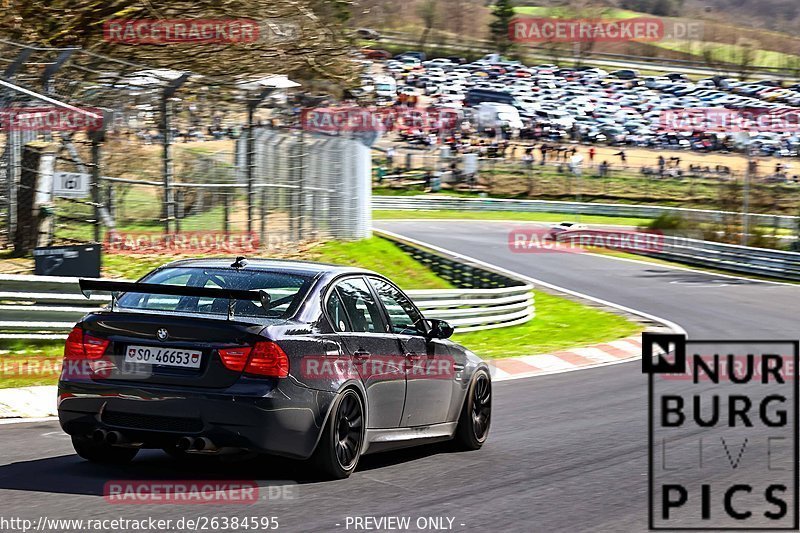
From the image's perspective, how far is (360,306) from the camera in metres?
7.67

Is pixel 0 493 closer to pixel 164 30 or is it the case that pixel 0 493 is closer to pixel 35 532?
pixel 35 532

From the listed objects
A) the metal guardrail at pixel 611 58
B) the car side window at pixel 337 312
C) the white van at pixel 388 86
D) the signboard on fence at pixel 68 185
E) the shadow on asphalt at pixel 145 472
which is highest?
the metal guardrail at pixel 611 58

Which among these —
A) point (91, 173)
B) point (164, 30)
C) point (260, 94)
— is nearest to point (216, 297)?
point (91, 173)

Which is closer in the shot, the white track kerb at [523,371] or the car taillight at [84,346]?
the car taillight at [84,346]

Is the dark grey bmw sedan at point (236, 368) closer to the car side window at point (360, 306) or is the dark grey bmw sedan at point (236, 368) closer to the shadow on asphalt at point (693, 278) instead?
the car side window at point (360, 306)

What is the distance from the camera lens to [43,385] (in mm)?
11180

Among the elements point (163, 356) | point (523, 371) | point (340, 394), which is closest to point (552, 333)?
point (523, 371)

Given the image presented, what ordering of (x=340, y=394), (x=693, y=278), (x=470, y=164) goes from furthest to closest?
(x=470, y=164)
(x=693, y=278)
(x=340, y=394)

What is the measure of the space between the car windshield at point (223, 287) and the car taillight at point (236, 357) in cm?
35

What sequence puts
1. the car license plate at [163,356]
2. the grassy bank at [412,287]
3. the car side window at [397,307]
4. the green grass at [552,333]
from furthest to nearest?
1. the green grass at [552,333]
2. the grassy bank at [412,287]
3. the car side window at [397,307]
4. the car license plate at [163,356]

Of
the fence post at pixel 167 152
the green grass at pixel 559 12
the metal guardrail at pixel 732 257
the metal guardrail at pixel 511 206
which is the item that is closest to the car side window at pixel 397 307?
the fence post at pixel 167 152

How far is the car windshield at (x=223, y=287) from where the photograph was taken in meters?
6.93

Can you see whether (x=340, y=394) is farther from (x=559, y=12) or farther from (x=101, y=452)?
(x=559, y=12)

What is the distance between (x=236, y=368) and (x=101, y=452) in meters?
1.33
